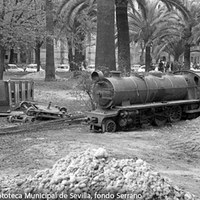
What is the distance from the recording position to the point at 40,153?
774 centimetres

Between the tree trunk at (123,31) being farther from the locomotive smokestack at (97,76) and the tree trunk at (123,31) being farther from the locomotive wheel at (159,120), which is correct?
the locomotive smokestack at (97,76)

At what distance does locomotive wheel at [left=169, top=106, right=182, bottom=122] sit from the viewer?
1285cm

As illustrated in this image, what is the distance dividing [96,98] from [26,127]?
2.23 m

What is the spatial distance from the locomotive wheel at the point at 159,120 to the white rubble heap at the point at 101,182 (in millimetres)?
7472

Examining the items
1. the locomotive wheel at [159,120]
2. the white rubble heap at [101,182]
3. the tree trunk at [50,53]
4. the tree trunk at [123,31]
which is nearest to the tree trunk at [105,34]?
the tree trunk at [123,31]

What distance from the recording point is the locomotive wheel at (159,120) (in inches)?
488

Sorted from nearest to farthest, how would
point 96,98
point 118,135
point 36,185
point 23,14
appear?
point 36,185 → point 118,135 → point 96,98 → point 23,14

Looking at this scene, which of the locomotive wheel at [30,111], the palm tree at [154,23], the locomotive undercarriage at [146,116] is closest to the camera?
the locomotive undercarriage at [146,116]

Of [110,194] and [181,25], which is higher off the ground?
[181,25]

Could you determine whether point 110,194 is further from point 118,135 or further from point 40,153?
point 118,135

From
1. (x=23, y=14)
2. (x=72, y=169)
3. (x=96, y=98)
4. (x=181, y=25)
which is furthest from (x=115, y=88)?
(x=181, y=25)

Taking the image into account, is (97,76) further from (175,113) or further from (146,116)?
(175,113)

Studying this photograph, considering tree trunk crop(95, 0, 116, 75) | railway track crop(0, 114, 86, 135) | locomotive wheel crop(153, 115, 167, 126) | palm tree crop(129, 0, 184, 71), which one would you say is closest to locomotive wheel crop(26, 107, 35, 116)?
railway track crop(0, 114, 86, 135)

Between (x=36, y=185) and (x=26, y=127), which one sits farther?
(x=26, y=127)
